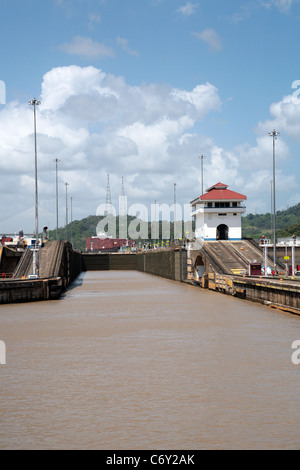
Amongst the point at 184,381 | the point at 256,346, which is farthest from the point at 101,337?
the point at 184,381

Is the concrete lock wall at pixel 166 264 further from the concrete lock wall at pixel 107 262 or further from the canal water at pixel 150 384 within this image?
the canal water at pixel 150 384

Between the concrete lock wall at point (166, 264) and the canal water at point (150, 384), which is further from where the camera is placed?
the concrete lock wall at point (166, 264)

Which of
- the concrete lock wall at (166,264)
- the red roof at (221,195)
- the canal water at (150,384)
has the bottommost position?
the canal water at (150,384)

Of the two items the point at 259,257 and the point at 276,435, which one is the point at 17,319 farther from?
the point at 259,257

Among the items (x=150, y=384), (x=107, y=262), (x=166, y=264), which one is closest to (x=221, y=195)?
(x=166, y=264)

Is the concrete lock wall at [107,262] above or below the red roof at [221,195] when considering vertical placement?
below

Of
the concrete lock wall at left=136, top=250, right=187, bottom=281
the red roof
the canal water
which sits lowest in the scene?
the canal water

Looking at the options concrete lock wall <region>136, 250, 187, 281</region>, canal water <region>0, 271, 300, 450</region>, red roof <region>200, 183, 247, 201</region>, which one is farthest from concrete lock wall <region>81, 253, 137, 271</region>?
canal water <region>0, 271, 300, 450</region>

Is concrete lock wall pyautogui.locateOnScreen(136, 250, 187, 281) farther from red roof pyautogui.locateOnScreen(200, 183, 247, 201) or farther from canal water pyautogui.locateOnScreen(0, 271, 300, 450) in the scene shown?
canal water pyautogui.locateOnScreen(0, 271, 300, 450)

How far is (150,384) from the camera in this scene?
16.8 m

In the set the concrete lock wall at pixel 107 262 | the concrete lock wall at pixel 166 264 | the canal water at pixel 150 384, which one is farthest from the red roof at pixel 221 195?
the concrete lock wall at pixel 107 262

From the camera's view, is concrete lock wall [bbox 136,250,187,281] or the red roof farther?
concrete lock wall [bbox 136,250,187,281]

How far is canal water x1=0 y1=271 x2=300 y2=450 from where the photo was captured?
12078 mm

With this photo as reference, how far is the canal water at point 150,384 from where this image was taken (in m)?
12.1
